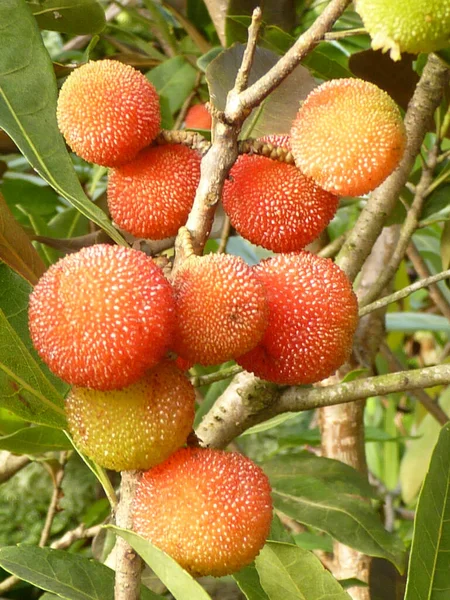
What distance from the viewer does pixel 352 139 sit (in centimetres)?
61

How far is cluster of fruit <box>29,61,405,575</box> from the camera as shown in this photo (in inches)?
19.8

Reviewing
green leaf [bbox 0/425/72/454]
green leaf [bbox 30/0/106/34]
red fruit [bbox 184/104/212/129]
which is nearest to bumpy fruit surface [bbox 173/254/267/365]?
green leaf [bbox 0/425/72/454]

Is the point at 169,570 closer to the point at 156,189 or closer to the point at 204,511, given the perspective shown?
the point at 204,511

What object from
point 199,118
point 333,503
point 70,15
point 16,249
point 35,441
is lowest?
point 333,503

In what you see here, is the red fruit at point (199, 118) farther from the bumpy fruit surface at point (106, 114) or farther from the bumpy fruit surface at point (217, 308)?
the bumpy fruit surface at point (217, 308)

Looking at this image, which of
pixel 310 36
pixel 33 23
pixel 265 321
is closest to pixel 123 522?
pixel 265 321

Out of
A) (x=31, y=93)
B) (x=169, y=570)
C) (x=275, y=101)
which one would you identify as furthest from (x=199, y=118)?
(x=169, y=570)

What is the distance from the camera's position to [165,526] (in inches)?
21.1

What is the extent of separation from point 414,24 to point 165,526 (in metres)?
0.36

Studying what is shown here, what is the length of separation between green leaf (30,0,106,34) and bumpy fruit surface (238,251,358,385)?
0.56 meters

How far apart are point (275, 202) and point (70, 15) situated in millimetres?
528

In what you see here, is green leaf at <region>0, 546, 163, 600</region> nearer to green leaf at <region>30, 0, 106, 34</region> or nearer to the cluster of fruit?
the cluster of fruit

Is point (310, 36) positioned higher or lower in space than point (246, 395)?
higher

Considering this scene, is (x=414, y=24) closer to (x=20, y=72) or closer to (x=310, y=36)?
(x=310, y=36)
